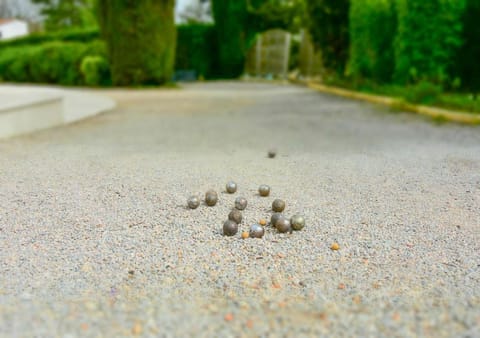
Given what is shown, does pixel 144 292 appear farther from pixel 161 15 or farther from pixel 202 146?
pixel 161 15

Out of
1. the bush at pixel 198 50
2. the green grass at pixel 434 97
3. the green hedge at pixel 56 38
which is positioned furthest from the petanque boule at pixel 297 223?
the green hedge at pixel 56 38

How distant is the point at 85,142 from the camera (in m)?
5.02

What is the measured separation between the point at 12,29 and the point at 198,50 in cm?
3372

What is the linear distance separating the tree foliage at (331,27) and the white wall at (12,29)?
39810 mm

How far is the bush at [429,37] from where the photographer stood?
24.7 ft

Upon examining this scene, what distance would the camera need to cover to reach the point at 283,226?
7.86ft

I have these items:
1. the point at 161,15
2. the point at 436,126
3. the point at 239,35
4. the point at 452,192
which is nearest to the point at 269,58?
the point at 239,35

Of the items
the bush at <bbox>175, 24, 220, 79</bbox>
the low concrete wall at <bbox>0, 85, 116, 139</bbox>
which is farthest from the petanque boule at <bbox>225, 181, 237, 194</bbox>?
the bush at <bbox>175, 24, 220, 79</bbox>

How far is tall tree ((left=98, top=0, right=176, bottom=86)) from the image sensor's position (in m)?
12.1

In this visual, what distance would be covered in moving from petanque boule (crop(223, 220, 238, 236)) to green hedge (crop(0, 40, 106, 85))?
43.9ft

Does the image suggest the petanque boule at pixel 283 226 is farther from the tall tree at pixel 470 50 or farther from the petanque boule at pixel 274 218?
the tall tree at pixel 470 50

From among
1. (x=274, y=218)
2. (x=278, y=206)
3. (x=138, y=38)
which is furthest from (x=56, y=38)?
(x=274, y=218)

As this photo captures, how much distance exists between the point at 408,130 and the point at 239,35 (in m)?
13.6

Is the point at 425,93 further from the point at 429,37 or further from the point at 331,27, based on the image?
the point at 331,27
